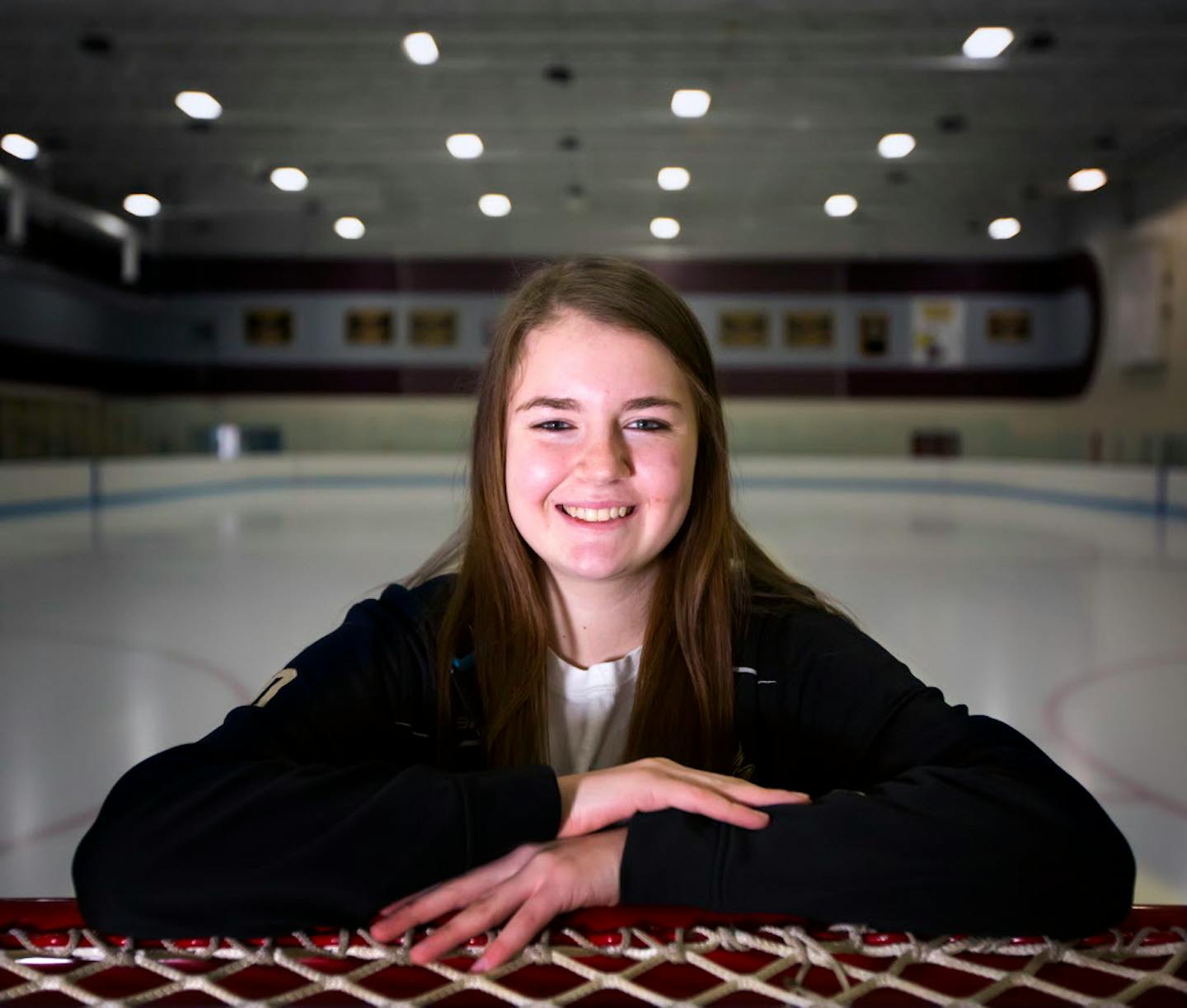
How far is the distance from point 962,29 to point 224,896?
8926 millimetres

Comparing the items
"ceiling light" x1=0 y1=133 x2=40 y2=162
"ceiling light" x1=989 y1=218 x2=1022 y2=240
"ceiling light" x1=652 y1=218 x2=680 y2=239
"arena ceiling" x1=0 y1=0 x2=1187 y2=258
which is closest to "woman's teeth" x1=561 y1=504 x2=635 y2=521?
"arena ceiling" x1=0 y1=0 x2=1187 y2=258

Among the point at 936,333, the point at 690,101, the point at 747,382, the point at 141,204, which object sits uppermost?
the point at 141,204

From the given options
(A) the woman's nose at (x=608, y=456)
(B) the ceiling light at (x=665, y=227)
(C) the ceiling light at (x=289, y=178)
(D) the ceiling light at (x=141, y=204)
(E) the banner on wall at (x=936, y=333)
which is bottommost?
(A) the woman's nose at (x=608, y=456)

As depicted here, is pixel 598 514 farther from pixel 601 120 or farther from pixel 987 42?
pixel 601 120

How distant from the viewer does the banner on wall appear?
16.0 meters

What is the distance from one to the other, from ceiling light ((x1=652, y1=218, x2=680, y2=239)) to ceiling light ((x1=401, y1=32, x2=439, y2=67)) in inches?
294

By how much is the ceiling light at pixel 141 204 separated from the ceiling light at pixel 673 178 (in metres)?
6.82

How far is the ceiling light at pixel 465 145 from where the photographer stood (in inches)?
424

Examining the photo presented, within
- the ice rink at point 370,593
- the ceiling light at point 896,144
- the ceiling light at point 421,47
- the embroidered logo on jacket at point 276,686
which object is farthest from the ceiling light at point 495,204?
the embroidered logo on jacket at point 276,686

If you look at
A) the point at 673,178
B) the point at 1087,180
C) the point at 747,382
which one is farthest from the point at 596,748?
the point at 747,382

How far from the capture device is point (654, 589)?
4.59 ft

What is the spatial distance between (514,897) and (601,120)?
410 inches

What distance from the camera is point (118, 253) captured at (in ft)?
46.1

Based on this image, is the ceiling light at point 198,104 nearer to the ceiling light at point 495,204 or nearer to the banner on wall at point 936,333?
the ceiling light at point 495,204
